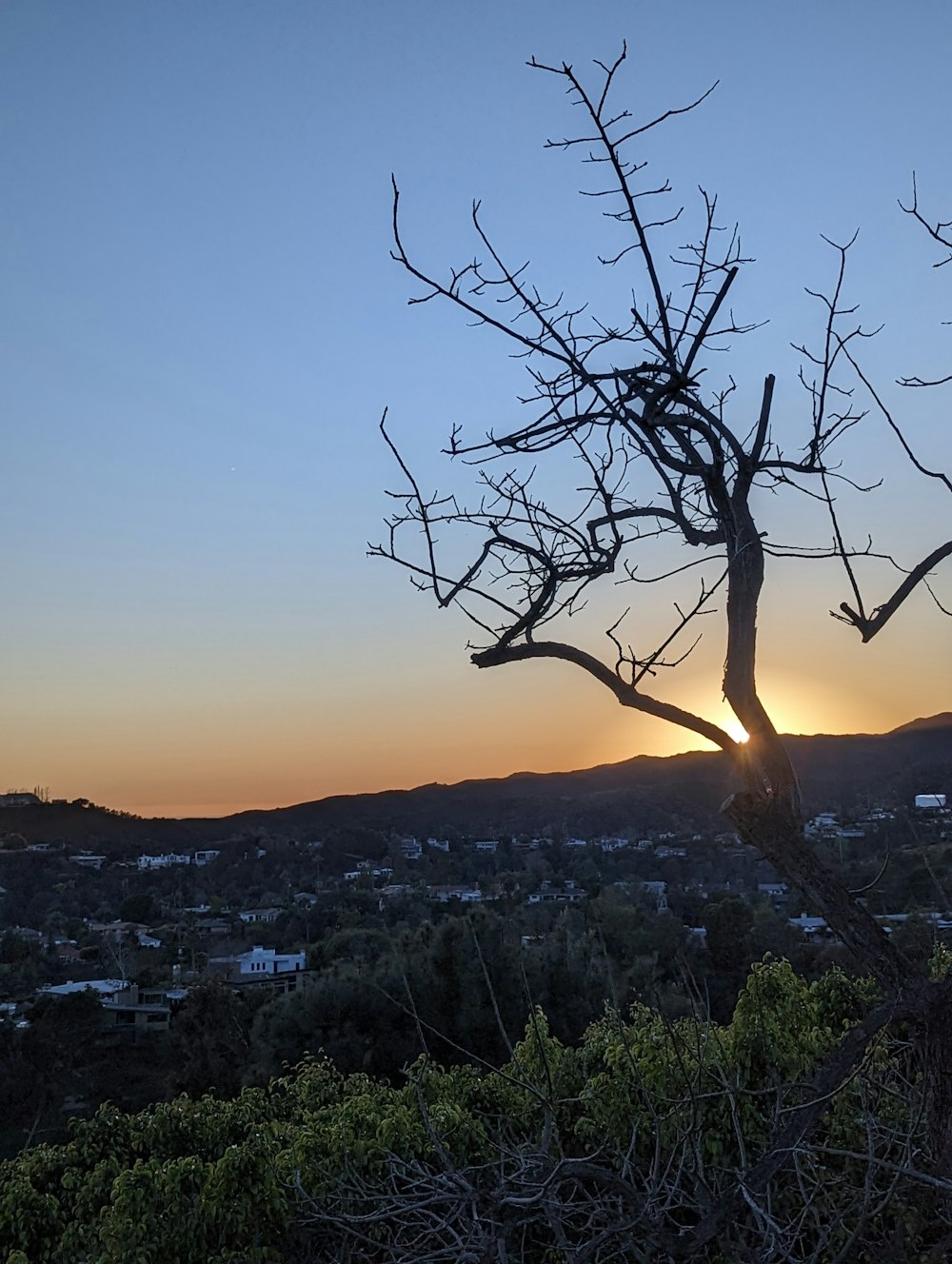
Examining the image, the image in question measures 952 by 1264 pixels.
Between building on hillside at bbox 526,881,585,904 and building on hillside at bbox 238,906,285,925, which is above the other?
building on hillside at bbox 526,881,585,904

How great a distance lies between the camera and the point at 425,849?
4244 cm

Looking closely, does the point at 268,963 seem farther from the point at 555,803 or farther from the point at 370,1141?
the point at 555,803

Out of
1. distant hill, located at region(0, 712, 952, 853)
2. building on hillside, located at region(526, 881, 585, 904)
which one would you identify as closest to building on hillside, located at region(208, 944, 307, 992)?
building on hillside, located at region(526, 881, 585, 904)

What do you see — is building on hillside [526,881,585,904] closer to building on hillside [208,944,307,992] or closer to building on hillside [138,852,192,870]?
building on hillside [208,944,307,992]

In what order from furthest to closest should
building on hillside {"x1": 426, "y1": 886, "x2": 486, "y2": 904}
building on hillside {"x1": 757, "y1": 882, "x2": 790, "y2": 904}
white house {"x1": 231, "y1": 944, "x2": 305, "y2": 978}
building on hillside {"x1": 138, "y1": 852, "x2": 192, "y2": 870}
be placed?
building on hillside {"x1": 138, "y1": 852, "x2": 192, "y2": 870} < building on hillside {"x1": 426, "y1": 886, "x2": 486, "y2": 904} < building on hillside {"x1": 757, "y1": 882, "x2": 790, "y2": 904} < white house {"x1": 231, "y1": 944, "x2": 305, "y2": 978}

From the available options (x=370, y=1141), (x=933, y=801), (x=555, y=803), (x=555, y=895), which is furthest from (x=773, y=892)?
(x=555, y=803)

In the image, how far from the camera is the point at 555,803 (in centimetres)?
4731

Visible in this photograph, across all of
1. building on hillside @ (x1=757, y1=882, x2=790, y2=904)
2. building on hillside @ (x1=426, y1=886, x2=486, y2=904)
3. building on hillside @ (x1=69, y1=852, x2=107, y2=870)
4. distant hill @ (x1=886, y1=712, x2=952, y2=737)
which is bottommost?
building on hillside @ (x1=426, y1=886, x2=486, y2=904)

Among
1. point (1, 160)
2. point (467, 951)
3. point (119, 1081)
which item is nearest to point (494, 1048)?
point (467, 951)

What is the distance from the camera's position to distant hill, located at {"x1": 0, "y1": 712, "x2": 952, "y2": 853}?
98.2 feet

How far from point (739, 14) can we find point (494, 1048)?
11.8 m

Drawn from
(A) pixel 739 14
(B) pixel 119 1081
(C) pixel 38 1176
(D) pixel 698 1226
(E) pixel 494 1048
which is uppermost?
(A) pixel 739 14

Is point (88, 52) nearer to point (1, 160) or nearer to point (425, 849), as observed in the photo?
point (1, 160)

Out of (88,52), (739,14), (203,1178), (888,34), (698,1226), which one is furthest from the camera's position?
(88,52)
